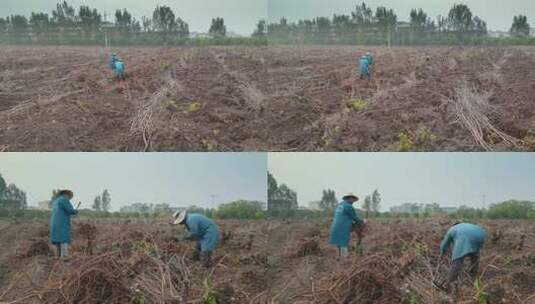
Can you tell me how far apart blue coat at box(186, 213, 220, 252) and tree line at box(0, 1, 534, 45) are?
9.86ft

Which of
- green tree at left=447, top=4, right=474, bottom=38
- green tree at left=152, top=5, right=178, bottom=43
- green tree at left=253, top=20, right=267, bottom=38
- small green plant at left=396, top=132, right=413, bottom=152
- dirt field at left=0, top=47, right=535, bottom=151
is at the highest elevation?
green tree at left=447, top=4, right=474, bottom=38

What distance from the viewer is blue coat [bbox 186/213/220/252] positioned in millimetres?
5418

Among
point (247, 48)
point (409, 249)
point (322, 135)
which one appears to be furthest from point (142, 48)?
point (409, 249)

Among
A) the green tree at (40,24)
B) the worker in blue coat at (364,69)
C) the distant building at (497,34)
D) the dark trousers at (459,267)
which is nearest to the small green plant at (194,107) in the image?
the worker in blue coat at (364,69)

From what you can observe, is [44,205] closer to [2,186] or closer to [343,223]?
[2,186]

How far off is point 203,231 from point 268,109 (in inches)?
71.9

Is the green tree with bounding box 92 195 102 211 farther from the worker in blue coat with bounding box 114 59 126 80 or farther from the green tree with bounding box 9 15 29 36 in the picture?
the green tree with bounding box 9 15 29 36

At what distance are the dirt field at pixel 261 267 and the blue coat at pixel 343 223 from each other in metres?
0.24

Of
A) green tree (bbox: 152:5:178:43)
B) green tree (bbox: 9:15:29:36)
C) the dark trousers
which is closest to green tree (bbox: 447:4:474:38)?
green tree (bbox: 152:5:178:43)

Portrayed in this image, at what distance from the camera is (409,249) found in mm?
5598

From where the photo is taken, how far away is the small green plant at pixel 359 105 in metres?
6.11

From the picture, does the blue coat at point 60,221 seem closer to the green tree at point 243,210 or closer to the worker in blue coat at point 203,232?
the worker in blue coat at point 203,232

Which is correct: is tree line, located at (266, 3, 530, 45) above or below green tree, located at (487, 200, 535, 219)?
above

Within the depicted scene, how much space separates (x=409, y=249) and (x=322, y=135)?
1.84 m
